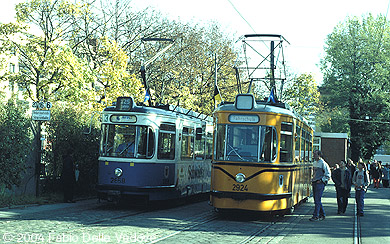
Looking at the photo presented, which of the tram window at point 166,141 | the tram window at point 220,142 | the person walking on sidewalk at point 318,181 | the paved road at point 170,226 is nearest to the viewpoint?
the paved road at point 170,226

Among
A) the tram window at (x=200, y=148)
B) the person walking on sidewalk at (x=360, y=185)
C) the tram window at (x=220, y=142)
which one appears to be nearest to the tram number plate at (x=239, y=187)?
the tram window at (x=220, y=142)

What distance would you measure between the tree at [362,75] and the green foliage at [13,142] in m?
35.8

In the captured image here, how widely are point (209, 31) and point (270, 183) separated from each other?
92.3ft

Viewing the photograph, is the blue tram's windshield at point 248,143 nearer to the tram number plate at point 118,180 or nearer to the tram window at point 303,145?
the tram number plate at point 118,180

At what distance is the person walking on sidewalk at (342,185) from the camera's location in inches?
701

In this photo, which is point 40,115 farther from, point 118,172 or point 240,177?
point 240,177

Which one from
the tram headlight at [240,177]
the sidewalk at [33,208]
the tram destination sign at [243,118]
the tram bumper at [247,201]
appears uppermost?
the tram destination sign at [243,118]

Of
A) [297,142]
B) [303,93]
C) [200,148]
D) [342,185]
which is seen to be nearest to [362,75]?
[303,93]

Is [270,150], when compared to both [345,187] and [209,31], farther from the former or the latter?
[209,31]

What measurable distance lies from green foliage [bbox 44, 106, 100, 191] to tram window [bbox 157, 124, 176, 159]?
296 cm

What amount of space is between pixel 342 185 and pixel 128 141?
6.87 metres

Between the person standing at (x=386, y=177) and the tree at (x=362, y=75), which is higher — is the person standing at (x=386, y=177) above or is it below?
below

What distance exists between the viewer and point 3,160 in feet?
51.7

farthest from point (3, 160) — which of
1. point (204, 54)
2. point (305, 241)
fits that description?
point (204, 54)
